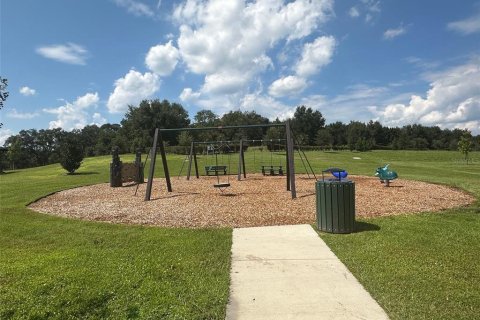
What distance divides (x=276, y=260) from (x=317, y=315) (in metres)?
1.91

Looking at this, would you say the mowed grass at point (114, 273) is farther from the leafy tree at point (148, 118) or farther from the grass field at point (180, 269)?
the leafy tree at point (148, 118)

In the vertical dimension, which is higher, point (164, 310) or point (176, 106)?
point (176, 106)

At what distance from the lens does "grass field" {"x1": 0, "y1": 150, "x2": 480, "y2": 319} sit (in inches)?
160

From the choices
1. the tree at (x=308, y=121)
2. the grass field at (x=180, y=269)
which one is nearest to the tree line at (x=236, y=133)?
the tree at (x=308, y=121)

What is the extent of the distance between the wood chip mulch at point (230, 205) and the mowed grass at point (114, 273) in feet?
4.50

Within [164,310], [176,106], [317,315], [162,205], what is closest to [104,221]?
[162,205]

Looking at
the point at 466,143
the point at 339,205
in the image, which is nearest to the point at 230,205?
the point at 339,205

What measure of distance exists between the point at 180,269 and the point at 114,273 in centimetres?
89

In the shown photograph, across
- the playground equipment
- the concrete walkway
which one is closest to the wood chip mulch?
the playground equipment

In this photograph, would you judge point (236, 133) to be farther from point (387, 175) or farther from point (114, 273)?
point (114, 273)

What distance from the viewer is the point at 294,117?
4038 inches

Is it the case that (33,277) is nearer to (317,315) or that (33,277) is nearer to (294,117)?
(317,315)

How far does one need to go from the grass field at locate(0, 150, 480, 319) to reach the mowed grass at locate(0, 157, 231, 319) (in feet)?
0.04

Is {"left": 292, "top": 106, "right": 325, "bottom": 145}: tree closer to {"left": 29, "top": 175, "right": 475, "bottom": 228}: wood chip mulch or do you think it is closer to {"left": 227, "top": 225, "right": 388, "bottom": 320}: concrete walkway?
{"left": 29, "top": 175, "right": 475, "bottom": 228}: wood chip mulch
